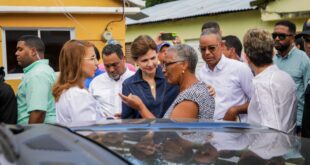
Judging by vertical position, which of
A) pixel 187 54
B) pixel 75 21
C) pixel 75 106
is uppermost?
pixel 75 21

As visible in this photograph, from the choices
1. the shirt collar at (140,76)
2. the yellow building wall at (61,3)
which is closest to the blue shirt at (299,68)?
the shirt collar at (140,76)

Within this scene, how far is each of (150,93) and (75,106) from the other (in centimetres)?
86

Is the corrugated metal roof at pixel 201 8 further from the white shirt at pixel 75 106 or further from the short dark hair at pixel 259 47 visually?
the white shirt at pixel 75 106

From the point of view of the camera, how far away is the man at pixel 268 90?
3.83m

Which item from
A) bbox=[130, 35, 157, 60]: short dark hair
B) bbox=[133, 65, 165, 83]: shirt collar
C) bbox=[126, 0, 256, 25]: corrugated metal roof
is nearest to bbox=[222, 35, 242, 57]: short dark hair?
bbox=[133, 65, 165, 83]: shirt collar

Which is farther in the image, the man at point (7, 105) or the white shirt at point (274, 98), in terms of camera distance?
the man at point (7, 105)

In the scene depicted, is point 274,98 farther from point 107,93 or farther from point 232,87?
point 107,93

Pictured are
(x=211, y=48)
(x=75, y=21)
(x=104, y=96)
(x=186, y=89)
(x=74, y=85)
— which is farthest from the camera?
(x=75, y=21)

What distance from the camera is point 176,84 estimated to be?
400cm

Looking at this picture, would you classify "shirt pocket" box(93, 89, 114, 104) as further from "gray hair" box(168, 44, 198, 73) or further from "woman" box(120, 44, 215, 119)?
"gray hair" box(168, 44, 198, 73)

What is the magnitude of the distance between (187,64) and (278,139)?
1.44 m

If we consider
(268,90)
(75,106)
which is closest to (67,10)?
(75,106)

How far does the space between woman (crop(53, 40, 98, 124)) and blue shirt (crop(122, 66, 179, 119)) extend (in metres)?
0.44

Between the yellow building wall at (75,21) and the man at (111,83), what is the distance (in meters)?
4.45
